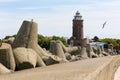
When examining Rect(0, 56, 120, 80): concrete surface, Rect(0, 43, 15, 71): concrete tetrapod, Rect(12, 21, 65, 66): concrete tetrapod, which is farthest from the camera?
Rect(12, 21, 65, 66): concrete tetrapod

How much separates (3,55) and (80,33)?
11505 cm

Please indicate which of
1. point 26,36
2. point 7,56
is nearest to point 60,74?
point 7,56

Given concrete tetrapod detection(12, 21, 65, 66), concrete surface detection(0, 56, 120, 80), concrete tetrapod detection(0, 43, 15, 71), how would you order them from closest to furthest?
1. concrete surface detection(0, 56, 120, 80)
2. concrete tetrapod detection(0, 43, 15, 71)
3. concrete tetrapod detection(12, 21, 65, 66)

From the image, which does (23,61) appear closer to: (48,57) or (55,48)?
(48,57)

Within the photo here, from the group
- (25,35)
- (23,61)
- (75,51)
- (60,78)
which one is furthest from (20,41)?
(75,51)

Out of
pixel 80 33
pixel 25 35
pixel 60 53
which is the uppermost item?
pixel 25 35

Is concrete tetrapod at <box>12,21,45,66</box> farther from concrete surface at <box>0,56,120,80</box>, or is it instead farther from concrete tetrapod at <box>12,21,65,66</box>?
concrete surface at <box>0,56,120,80</box>

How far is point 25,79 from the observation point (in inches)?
288

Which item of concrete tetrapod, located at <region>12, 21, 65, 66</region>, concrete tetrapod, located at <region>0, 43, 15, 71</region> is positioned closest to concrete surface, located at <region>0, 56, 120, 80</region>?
concrete tetrapod, located at <region>0, 43, 15, 71</region>

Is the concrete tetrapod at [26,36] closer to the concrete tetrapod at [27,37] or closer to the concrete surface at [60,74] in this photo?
the concrete tetrapod at [27,37]

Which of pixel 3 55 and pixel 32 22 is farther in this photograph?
pixel 32 22

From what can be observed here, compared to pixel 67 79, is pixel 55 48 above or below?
below

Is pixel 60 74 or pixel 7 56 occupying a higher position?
pixel 60 74

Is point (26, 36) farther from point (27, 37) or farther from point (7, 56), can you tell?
point (7, 56)
